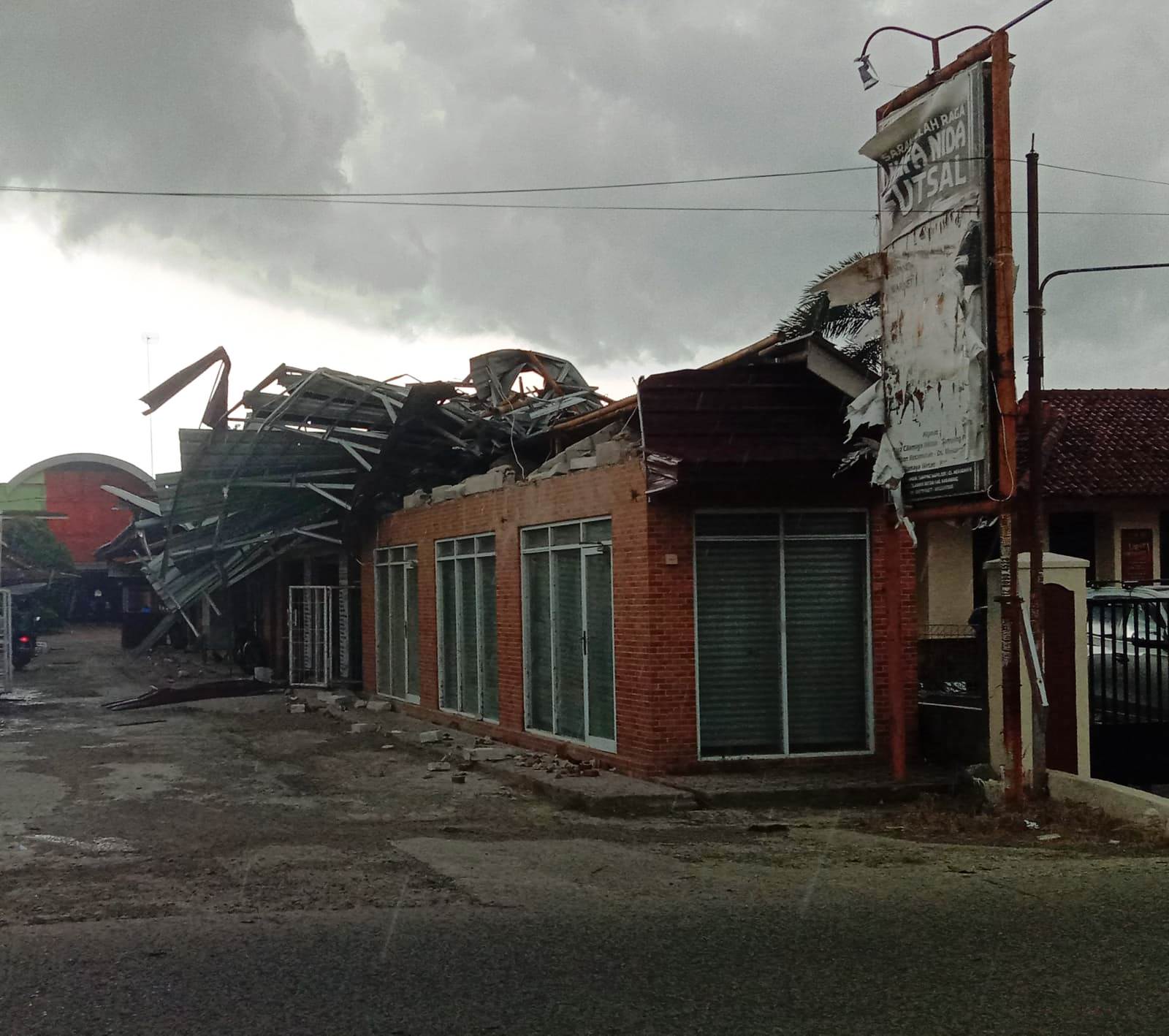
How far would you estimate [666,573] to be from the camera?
13.1 m

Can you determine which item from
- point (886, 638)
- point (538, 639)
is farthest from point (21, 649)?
point (886, 638)

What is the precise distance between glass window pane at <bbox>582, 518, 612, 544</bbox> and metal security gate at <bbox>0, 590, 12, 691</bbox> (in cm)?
1697

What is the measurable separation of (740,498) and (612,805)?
3.47 metres

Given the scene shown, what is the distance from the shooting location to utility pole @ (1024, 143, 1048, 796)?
10.7 metres

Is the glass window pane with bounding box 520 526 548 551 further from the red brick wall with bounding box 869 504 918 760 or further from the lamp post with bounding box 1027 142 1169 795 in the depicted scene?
the lamp post with bounding box 1027 142 1169 795

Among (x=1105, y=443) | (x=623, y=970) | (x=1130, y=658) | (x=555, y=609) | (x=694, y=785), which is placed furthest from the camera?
(x=1105, y=443)

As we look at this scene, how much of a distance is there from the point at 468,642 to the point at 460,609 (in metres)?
0.55

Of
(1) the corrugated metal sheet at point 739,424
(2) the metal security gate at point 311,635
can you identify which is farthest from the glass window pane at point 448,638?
(1) the corrugated metal sheet at point 739,424

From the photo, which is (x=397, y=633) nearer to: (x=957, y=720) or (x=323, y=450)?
(x=323, y=450)

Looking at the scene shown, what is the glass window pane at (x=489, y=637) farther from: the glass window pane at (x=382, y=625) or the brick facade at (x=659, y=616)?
the glass window pane at (x=382, y=625)

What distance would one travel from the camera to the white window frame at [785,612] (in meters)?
13.2

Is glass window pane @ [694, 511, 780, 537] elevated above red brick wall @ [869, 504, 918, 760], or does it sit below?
above

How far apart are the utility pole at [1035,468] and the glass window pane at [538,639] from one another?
654 centimetres

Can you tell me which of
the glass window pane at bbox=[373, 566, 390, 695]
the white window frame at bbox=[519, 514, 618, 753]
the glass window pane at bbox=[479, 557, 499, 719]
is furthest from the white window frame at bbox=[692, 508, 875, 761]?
the glass window pane at bbox=[373, 566, 390, 695]
